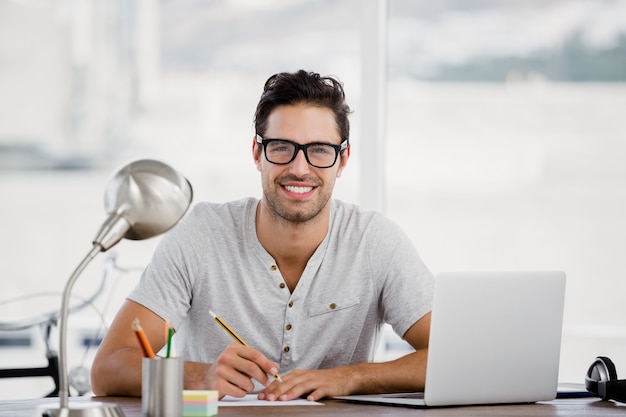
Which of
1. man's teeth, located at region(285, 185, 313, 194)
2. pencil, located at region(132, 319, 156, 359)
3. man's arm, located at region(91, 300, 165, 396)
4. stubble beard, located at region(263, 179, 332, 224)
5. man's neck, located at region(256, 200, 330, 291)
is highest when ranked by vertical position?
man's teeth, located at region(285, 185, 313, 194)

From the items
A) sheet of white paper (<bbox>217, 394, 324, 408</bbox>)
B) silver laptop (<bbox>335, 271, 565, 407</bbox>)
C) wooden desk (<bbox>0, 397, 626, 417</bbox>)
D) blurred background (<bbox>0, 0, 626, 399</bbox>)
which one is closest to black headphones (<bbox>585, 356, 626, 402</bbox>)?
wooden desk (<bbox>0, 397, 626, 417</bbox>)

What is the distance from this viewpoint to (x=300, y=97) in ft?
8.04

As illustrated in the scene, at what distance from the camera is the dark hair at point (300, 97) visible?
2451mm

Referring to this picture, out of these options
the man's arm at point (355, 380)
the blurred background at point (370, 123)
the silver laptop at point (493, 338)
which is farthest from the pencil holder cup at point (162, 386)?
the blurred background at point (370, 123)

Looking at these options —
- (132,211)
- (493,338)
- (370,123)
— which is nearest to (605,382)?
(493,338)

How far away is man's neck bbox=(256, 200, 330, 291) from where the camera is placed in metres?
2.44

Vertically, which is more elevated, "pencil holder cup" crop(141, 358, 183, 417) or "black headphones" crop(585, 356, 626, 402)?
"pencil holder cup" crop(141, 358, 183, 417)

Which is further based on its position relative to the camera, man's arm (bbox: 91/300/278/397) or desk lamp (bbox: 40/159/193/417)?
man's arm (bbox: 91/300/278/397)

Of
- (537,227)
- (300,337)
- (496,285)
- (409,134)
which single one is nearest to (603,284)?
(537,227)

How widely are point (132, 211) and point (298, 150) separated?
2.83 ft

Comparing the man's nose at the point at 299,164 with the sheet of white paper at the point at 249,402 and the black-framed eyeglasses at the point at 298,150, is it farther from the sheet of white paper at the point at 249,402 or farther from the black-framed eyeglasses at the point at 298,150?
the sheet of white paper at the point at 249,402

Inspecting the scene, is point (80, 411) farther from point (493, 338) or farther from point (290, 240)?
point (290, 240)

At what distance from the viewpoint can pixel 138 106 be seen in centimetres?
438

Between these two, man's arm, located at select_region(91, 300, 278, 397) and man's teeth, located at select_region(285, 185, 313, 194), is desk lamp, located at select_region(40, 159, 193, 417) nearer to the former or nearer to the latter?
man's arm, located at select_region(91, 300, 278, 397)
